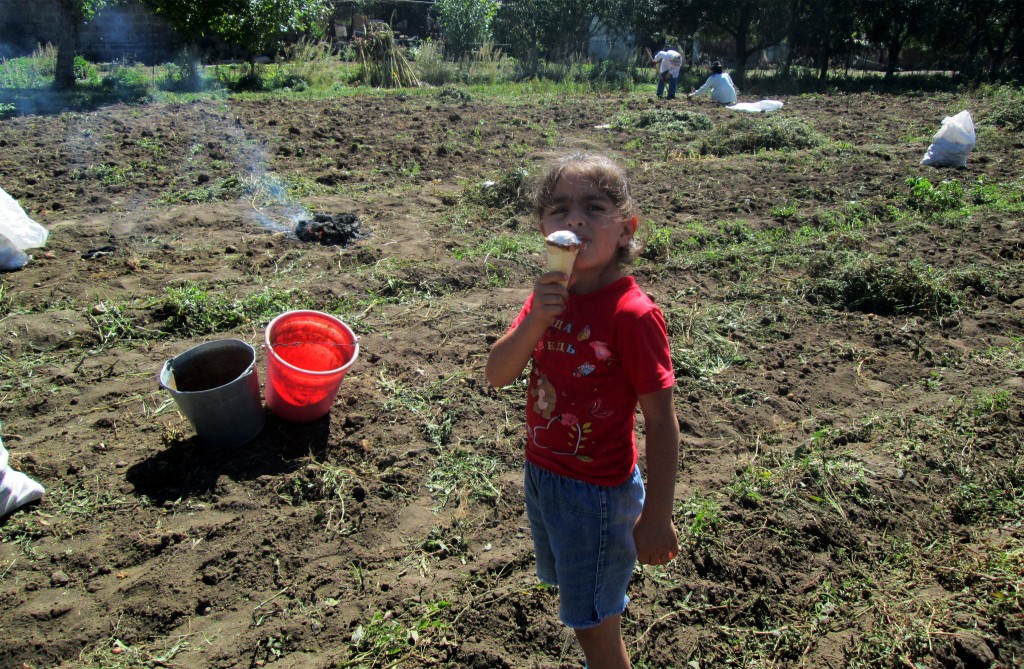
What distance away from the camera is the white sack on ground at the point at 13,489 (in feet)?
9.67

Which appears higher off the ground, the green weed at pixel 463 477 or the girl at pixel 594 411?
the girl at pixel 594 411

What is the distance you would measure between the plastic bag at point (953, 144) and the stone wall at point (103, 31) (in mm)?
22772

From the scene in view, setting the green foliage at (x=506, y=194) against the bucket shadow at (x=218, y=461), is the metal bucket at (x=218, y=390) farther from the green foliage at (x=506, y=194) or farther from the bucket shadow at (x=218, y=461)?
the green foliage at (x=506, y=194)

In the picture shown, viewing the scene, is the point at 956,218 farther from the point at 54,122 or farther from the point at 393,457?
the point at 54,122

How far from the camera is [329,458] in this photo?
136 inches

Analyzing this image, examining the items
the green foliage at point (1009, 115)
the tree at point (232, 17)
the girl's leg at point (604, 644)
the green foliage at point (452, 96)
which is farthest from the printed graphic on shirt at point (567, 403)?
the tree at point (232, 17)

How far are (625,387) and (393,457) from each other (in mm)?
1950

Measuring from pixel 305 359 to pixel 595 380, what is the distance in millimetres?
2349

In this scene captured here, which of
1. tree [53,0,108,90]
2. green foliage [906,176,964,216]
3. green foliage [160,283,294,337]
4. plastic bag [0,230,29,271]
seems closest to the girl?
green foliage [160,283,294,337]

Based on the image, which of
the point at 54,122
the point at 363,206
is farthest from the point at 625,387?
the point at 54,122

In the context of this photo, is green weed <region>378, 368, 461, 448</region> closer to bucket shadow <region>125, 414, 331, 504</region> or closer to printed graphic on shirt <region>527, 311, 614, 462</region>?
bucket shadow <region>125, 414, 331, 504</region>

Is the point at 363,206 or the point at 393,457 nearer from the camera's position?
the point at 393,457

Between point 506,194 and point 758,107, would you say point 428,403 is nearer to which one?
point 506,194

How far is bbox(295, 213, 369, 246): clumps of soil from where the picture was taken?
621cm
